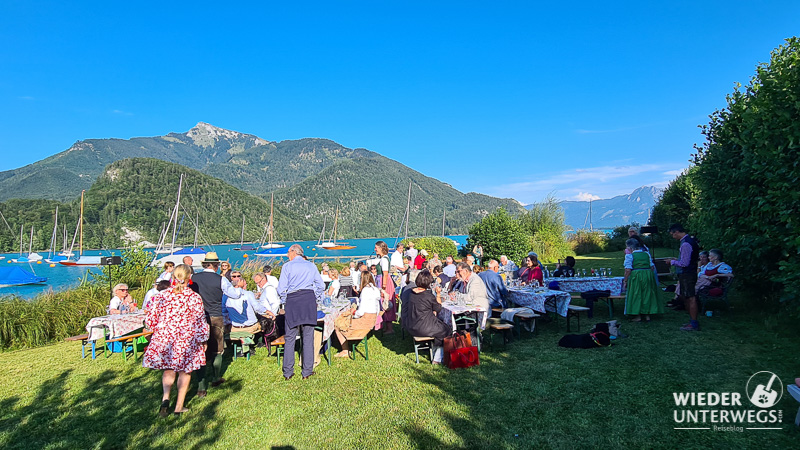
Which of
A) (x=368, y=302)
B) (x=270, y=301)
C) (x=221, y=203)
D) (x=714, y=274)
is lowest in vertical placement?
(x=270, y=301)

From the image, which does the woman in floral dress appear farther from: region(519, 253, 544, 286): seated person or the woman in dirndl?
the woman in dirndl

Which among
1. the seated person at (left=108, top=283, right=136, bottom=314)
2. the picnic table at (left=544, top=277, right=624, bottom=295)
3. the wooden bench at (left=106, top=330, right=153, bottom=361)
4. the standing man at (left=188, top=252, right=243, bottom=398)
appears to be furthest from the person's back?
the picnic table at (left=544, top=277, right=624, bottom=295)

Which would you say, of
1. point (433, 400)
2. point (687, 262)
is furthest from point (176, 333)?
point (687, 262)

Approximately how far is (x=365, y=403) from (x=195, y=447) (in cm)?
172

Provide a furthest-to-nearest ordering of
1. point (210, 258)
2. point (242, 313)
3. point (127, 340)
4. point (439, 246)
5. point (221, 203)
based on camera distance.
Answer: point (221, 203)
point (439, 246)
point (127, 340)
point (242, 313)
point (210, 258)

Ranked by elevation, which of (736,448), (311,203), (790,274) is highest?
(311,203)

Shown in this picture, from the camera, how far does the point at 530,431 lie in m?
3.52

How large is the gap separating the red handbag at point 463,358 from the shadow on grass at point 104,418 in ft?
9.57

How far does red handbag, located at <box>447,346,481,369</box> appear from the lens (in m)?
5.31

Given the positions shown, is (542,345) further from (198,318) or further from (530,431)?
(198,318)

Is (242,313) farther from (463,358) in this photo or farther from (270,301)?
(463,358)

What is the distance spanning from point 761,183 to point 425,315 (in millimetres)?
6343

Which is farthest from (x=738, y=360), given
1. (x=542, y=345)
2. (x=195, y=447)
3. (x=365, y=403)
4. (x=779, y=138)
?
(x=195, y=447)

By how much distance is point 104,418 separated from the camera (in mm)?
4344
